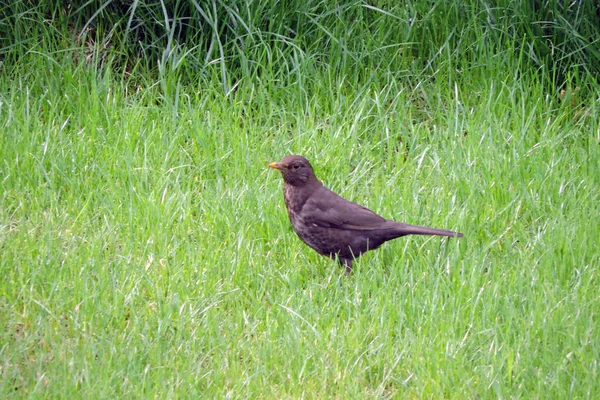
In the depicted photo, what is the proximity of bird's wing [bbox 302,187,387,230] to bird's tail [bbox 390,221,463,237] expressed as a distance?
0.11 metres

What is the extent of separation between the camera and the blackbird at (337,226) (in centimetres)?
451

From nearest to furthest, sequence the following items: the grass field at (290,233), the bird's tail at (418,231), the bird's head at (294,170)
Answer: the grass field at (290,233) → the bird's tail at (418,231) → the bird's head at (294,170)

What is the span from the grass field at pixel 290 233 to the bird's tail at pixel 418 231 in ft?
0.52

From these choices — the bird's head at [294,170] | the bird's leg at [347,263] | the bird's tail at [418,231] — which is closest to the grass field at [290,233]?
the bird's leg at [347,263]

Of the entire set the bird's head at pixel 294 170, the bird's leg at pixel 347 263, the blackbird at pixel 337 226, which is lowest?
the bird's leg at pixel 347 263

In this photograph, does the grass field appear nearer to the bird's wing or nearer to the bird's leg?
the bird's leg

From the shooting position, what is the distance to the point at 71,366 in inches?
143

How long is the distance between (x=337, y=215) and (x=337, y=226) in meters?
0.06

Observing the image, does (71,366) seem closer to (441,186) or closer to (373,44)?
(441,186)

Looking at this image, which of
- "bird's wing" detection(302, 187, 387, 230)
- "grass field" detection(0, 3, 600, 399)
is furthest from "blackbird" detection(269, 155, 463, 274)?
"grass field" detection(0, 3, 600, 399)

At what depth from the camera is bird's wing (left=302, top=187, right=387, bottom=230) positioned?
14.9ft

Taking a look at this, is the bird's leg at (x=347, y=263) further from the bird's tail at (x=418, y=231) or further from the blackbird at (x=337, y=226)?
the bird's tail at (x=418, y=231)

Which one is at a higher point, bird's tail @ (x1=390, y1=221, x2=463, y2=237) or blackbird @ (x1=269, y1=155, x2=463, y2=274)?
bird's tail @ (x1=390, y1=221, x2=463, y2=237)

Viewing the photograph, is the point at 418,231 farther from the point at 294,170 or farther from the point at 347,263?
the point at 294,170
